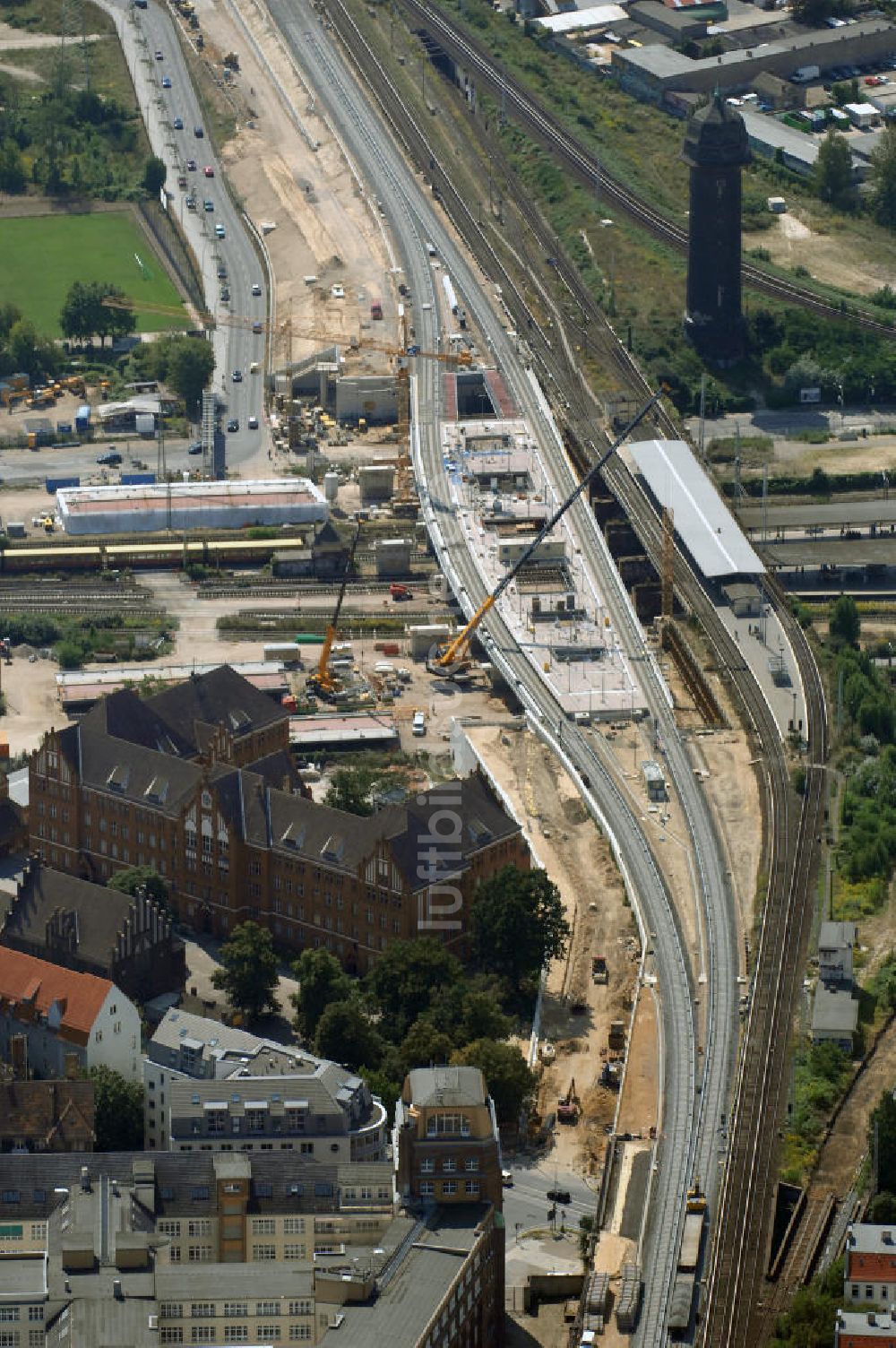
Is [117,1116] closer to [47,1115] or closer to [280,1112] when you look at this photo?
[47,1115]

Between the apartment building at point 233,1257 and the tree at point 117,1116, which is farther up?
the apartment building at point 233,1257

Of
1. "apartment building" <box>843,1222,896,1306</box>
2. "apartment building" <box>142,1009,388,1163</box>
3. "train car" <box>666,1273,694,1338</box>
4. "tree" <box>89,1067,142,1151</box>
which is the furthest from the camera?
"tree" <box>89,1067,142,1151</box>

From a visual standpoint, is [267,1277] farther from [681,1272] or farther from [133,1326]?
[681,1272]

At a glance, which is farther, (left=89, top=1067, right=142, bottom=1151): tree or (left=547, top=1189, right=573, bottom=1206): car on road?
(left=547, top=1189, right=573, bottom=1206): car on road

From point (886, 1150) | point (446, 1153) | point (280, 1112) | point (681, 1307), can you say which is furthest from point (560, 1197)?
point (886, 1150)

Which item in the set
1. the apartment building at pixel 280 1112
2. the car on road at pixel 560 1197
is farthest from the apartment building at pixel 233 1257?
the car on road at pixel 560 1197

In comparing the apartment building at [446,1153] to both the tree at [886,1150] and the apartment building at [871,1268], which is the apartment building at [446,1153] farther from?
the tree at [886,1150]

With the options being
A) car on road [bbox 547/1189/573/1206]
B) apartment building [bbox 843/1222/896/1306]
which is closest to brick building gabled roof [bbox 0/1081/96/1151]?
car on road [bbox 547/1189/573/1206]

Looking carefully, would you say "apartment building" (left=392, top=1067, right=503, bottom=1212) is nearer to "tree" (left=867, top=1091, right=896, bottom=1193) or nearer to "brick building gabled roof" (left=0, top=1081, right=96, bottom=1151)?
"brick building gabled roof" (left=0, top=1081, right=96, bottom=1151)
